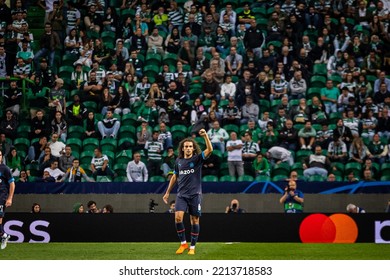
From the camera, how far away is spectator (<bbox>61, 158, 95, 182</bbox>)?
2517cm

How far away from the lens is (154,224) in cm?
2272

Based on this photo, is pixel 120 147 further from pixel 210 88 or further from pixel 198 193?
pixel 198 193

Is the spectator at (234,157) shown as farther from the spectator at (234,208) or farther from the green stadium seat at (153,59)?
the green stadium seat at (153,59)

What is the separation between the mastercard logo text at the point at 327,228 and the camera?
2277 centimetres

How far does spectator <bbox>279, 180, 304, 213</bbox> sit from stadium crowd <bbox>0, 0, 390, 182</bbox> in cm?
180

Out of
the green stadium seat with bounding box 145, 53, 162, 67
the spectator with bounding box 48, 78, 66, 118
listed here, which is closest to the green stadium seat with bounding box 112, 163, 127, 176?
the spectator with bounding box 48, 78, 66, 118

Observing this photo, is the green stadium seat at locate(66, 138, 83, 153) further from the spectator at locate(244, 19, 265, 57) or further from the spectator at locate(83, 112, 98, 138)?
the spectator at locate(244, 19, 265, 57)

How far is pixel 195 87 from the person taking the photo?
28219 millimetres

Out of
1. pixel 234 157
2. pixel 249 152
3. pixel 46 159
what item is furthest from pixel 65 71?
pixel 249 152

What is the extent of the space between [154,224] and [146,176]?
2.90m

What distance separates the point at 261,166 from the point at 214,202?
5.76 ft

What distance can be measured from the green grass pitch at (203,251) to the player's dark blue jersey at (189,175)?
116 centimetres

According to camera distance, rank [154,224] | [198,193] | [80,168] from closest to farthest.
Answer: [198,193] < [154,224] < [80,168]
